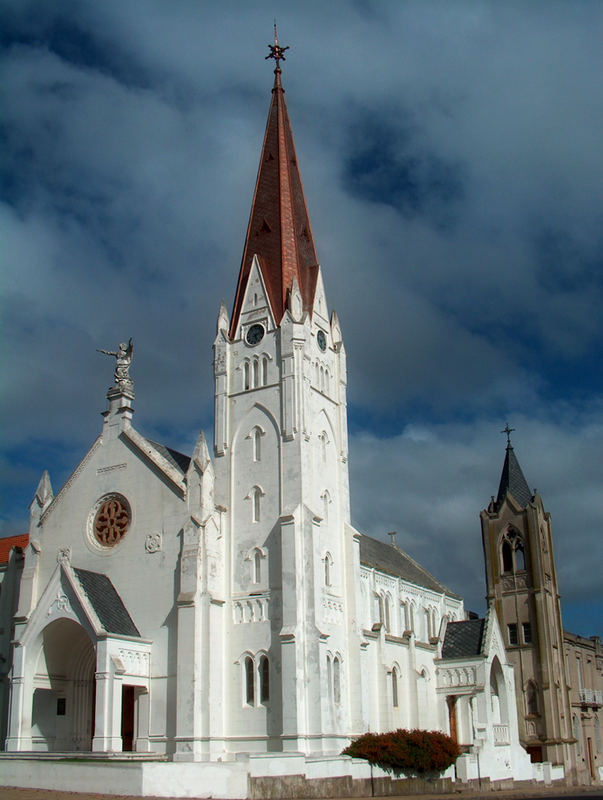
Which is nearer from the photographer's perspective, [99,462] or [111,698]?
[111,698]

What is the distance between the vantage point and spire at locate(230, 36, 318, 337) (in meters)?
43.2

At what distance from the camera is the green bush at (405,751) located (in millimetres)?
33531

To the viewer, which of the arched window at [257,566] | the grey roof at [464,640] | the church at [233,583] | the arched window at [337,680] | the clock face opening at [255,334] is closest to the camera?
the church at [233,583]

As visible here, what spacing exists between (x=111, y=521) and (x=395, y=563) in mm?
24767

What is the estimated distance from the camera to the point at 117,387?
4228 centimetres

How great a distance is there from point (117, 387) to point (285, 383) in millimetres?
8729

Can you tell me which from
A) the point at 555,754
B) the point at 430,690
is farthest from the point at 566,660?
the point at 430,690

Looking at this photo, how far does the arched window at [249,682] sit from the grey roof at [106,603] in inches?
194

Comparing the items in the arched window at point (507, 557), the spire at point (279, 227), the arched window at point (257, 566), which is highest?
the spire at point (279, 227)

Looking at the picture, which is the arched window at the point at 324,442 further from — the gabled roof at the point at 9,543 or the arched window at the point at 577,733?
the arched window at the point at 577,733

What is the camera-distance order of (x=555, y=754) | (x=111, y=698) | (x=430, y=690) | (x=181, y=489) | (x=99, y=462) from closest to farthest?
(x=111, y=698) → (x=181, y=489) → (x=99, y=462) → (x=430, y=690) → (x=555, y=754)

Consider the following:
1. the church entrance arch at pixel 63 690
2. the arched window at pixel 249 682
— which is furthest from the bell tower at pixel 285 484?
the church entrance arch at pixel 63 690

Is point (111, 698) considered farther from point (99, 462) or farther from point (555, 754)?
point (555, 754)

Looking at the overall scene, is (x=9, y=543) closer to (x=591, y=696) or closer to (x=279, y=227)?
(x=279, y=227)
